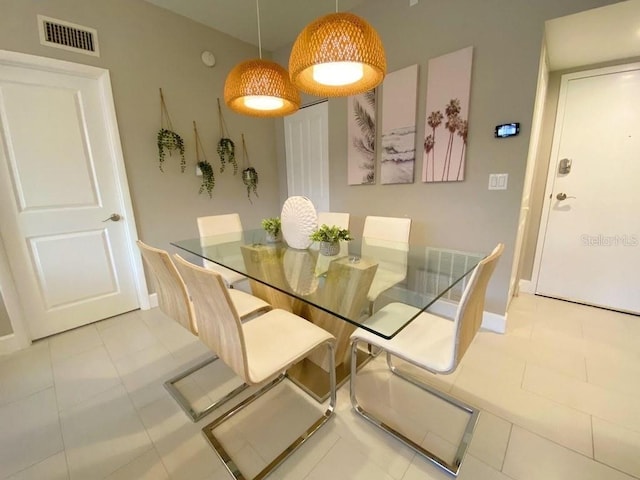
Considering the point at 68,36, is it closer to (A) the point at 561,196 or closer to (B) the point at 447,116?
(B) the point at 447,116

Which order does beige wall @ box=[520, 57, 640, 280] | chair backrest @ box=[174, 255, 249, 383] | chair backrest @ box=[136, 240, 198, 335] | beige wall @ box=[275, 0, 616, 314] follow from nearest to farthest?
chair backrest @ box=[174, 255, 249, 383]
chair backrest @ box=[136, 240, 198, 335]
beige wall @ box=[275, 0, 616, 314]
beige wall @ box=[520, 57, 640, 280]

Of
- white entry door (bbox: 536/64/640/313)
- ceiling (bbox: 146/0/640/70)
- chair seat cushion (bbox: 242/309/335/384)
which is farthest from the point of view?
white entry door (bbox: 536/64/640/313)

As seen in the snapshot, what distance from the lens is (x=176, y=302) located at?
132 centimetres

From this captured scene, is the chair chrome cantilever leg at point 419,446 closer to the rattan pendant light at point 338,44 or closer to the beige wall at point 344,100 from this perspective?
the beige wall at point 344,100

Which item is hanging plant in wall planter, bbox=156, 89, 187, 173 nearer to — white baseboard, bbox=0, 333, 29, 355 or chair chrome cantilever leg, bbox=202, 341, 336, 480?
white baseboard, bbox=0, 333, 29, 355

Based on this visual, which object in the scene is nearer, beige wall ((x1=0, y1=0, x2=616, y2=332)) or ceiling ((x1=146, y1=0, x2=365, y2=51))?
Result: beige wall ((x1=0, y1=0, x2=616, y2=332))

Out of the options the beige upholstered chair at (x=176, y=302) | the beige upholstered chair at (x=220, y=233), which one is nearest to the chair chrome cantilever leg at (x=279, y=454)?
the beige upholstered chair at (x=176, y=302)

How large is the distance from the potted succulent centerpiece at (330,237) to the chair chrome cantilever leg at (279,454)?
2.11 feet

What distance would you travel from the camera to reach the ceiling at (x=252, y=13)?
2.29 metres

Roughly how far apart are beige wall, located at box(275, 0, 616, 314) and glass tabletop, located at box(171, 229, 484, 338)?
459mm

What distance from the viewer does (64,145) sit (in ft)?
6.75

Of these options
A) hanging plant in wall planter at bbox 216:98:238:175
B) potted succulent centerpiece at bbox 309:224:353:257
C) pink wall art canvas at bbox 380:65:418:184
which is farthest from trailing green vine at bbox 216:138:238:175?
potted succulent centerpiece at bbox 309:224:353:257

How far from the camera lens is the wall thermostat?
→ 5.90 ft

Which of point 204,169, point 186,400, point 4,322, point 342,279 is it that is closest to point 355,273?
point 342,279
